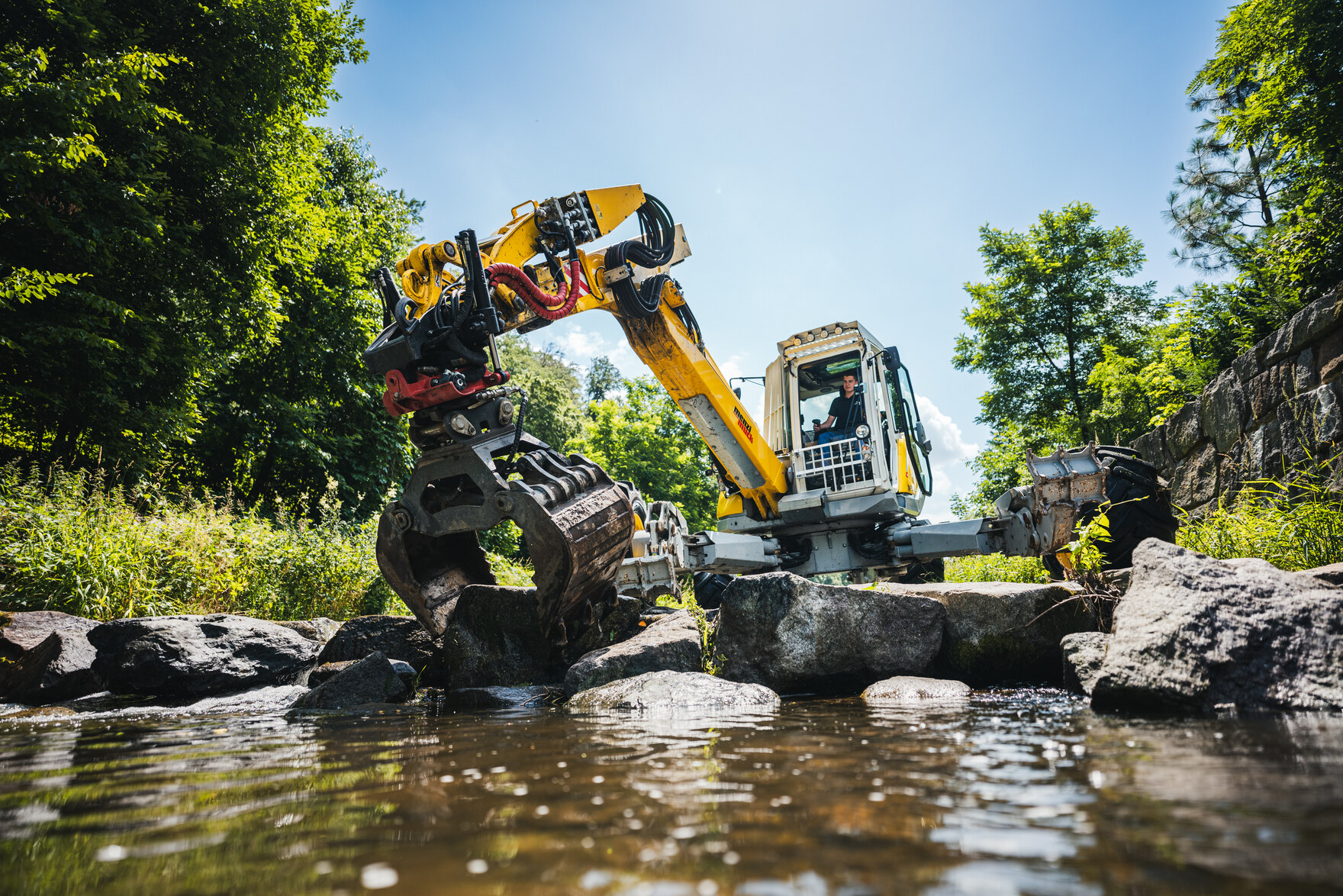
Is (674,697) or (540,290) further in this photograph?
(540,290)

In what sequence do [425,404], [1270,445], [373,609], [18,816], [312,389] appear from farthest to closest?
[312,389], [373,609], [1270,445], [425,404], [18,816]

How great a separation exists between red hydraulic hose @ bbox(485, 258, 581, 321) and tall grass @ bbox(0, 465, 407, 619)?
4.93 metres

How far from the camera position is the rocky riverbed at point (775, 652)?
2.70 m

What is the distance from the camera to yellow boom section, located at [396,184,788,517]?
5.55 metres

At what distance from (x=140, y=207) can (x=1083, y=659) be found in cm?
1284

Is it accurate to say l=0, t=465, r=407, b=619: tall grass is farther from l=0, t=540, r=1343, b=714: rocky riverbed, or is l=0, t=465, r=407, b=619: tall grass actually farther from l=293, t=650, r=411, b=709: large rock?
l=293, t=650, r=411, b=709: large rock

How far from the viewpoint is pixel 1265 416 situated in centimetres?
820

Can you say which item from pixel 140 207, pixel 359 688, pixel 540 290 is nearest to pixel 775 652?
pixel 359 688

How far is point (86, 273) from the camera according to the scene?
991cm

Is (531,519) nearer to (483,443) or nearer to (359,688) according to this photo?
(483,443)

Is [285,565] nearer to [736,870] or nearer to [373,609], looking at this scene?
[373,609]

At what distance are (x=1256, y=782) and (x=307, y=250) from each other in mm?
16206

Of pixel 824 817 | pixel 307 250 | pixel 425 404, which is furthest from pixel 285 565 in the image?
pixel 824 817

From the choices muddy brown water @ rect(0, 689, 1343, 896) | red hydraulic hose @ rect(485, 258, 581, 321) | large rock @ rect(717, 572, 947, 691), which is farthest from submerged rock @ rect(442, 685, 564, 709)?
red hydraulic hose @ rect(485, 258, 581, 321)
